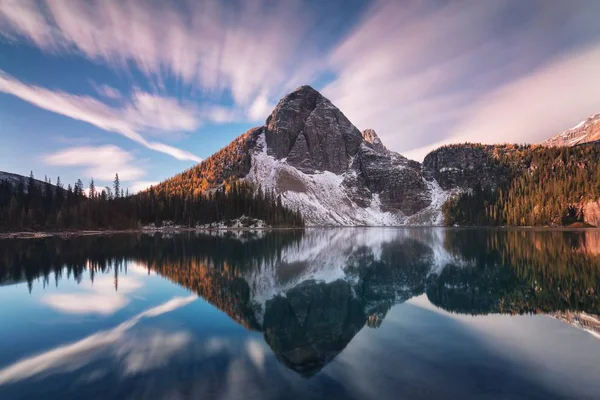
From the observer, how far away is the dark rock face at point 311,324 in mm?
12045

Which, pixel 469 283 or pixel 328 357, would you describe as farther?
pixel 469 283

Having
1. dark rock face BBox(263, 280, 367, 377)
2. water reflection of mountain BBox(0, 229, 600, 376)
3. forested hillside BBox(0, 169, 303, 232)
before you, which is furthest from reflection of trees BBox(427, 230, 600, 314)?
forested hillside BBox(0, 169, 303, 232)

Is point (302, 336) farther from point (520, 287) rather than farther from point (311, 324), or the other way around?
point (520, 287)

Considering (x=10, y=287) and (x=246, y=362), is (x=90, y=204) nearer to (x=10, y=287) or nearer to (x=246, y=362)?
(x=10, y=287)

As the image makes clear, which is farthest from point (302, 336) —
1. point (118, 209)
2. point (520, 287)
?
point (118, 209)

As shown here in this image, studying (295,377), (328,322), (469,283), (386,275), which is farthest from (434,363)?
(386,275)

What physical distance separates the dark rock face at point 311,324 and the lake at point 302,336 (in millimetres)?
87

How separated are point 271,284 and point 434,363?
17539mm

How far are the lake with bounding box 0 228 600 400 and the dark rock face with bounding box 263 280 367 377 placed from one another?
0.09 m

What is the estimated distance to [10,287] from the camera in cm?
2552

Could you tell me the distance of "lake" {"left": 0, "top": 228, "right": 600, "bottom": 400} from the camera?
957cm

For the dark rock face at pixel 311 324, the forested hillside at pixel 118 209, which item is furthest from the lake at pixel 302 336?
the forested hillside at pixel 118 209

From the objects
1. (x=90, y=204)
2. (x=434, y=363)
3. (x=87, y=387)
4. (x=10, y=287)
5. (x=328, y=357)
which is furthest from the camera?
(x=90, y=204)

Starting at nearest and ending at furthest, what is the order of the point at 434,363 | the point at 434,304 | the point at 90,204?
the point at 434,363, the point at 434,304, the point at 90,204
